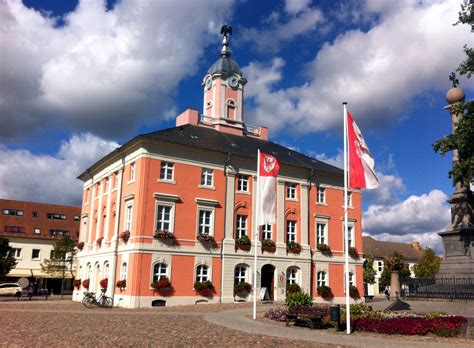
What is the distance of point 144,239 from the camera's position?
32500mm

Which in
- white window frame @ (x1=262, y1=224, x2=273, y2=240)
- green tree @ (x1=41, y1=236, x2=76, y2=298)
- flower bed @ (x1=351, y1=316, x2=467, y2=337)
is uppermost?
white window frame @ (x1=262, y1=224, x2=273, y2=240)

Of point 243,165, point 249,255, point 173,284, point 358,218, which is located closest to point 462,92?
point 358,218

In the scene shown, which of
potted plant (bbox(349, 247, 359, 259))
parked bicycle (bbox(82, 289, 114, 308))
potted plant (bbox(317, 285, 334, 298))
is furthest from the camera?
potted plant (bbox(349, 247, 359, 259))

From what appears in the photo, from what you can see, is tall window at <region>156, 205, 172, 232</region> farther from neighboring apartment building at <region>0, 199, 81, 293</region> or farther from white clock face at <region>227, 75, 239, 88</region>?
neighboring apartment building at <region>0, 199, 81, 293</region>

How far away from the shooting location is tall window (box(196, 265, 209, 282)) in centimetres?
3415

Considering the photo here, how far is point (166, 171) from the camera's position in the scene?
34.5 metres

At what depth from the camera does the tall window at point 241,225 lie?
121 ft

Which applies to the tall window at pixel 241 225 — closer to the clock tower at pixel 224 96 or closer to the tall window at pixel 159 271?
the tall window at pixel 159 271

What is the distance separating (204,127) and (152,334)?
28.7 m

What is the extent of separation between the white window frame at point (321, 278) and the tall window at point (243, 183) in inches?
371

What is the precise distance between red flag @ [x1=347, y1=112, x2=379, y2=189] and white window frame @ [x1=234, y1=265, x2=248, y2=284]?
64.9 feet

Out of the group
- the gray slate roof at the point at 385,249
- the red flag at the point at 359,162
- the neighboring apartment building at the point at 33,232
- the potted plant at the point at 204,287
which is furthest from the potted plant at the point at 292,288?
the gray slate roof at the point at 385,249

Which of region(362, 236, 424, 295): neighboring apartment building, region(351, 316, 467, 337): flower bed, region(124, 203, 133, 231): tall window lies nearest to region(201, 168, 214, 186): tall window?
region(124, 203, 133, 231): tall window

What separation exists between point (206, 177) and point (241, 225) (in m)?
4.63
